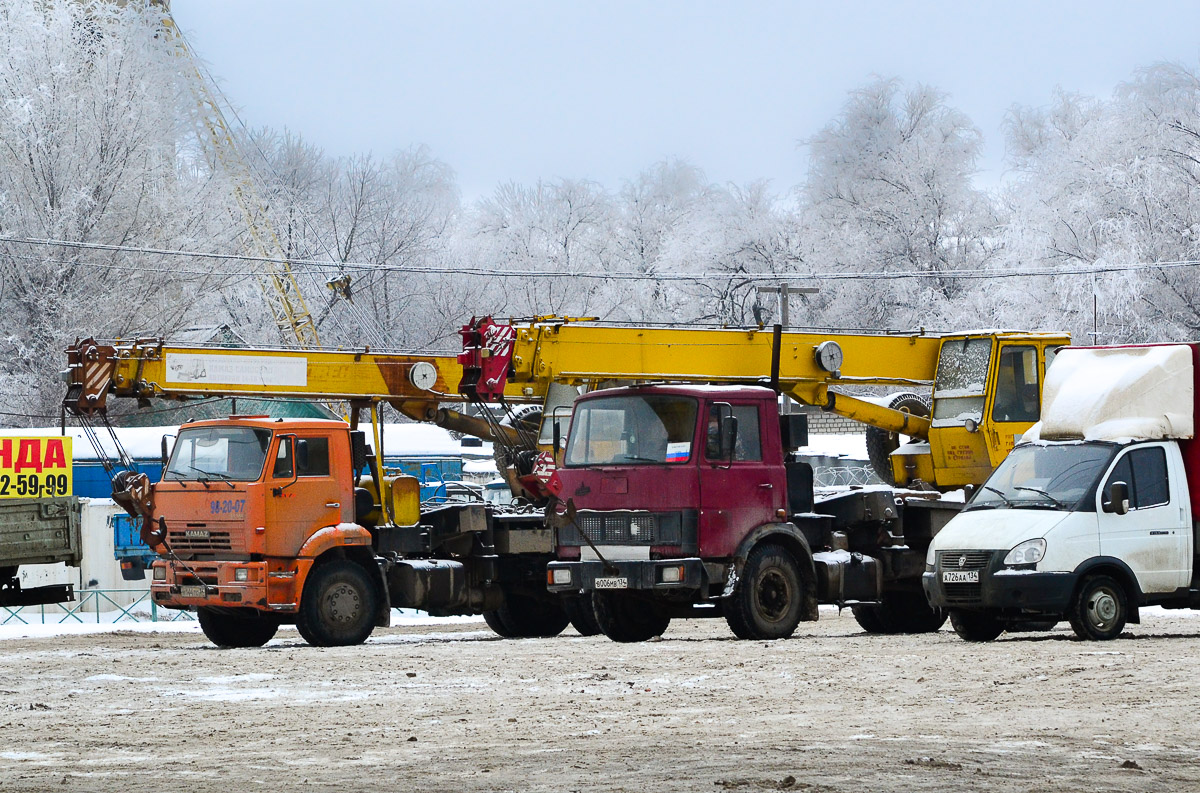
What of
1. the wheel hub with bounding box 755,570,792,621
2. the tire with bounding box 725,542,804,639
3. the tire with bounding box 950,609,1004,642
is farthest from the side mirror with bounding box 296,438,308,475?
the tire with bounding box 950,609,1004,642

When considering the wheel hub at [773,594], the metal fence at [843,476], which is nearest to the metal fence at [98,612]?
the wheel hub at [773,594]

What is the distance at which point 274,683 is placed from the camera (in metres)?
15.3

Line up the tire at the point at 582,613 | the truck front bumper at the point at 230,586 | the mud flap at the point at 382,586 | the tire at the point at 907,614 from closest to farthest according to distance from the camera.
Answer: the truck front bumper at the point at 230,586, the mud flap at the point at 382,586, the tire at the point at 582,613, the tire at the point at 907,614

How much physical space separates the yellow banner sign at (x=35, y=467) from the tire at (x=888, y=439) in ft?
37.2

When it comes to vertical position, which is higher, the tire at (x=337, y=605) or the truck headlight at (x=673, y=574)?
the truck headlight at (x=673, y=574)

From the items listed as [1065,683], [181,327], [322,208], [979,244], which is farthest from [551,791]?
[322,208]

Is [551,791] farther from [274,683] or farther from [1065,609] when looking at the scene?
[1065,609]

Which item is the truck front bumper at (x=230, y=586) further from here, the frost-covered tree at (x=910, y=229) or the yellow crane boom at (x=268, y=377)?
the frost-covered tree at (x=910, y=229)

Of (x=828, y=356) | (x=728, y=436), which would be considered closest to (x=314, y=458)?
(x=728, y=436)

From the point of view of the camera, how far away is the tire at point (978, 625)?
1853 cm

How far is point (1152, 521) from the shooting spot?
58.6 ft

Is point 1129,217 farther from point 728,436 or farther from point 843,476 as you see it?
point 728,436

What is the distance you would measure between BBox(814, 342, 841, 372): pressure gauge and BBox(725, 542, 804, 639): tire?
4.24 meters

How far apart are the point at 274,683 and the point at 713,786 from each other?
718 centimetres
